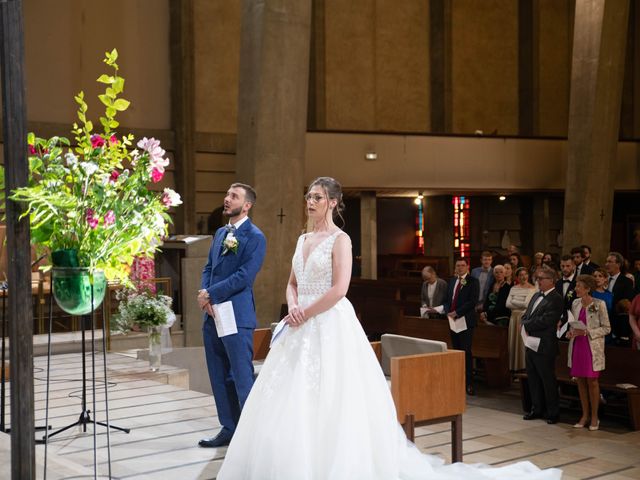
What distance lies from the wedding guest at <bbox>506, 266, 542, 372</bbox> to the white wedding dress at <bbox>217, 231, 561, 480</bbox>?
599 cm

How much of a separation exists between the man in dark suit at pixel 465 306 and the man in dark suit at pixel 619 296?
1.50 m

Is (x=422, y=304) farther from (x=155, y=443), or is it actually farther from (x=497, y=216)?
(x=497, y=216)

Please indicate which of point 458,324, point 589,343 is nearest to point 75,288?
point 589,343

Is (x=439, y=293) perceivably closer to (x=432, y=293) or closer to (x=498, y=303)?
(x=432, y=293)

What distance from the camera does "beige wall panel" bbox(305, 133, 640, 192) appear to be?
16797 millimetres

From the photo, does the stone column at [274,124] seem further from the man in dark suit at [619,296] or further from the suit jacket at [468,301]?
the man in dark suit at [619,296]

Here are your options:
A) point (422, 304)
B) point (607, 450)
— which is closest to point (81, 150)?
point (607, 450)

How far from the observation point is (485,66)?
21.8 metres

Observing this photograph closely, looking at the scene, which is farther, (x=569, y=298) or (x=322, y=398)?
(x=569, y=298)

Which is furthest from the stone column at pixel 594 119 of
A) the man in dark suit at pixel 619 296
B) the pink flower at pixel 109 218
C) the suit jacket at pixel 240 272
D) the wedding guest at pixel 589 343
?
the pink flower at pixel 109 218

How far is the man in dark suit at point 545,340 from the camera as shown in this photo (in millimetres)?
8438

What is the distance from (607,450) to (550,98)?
16.3m

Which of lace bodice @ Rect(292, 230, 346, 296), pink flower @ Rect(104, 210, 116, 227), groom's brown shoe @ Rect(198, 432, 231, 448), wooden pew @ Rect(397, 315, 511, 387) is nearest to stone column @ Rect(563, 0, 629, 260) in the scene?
wooden pew @ Rect(397, 315, 511, 387)

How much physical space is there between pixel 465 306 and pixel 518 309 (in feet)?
2.27
